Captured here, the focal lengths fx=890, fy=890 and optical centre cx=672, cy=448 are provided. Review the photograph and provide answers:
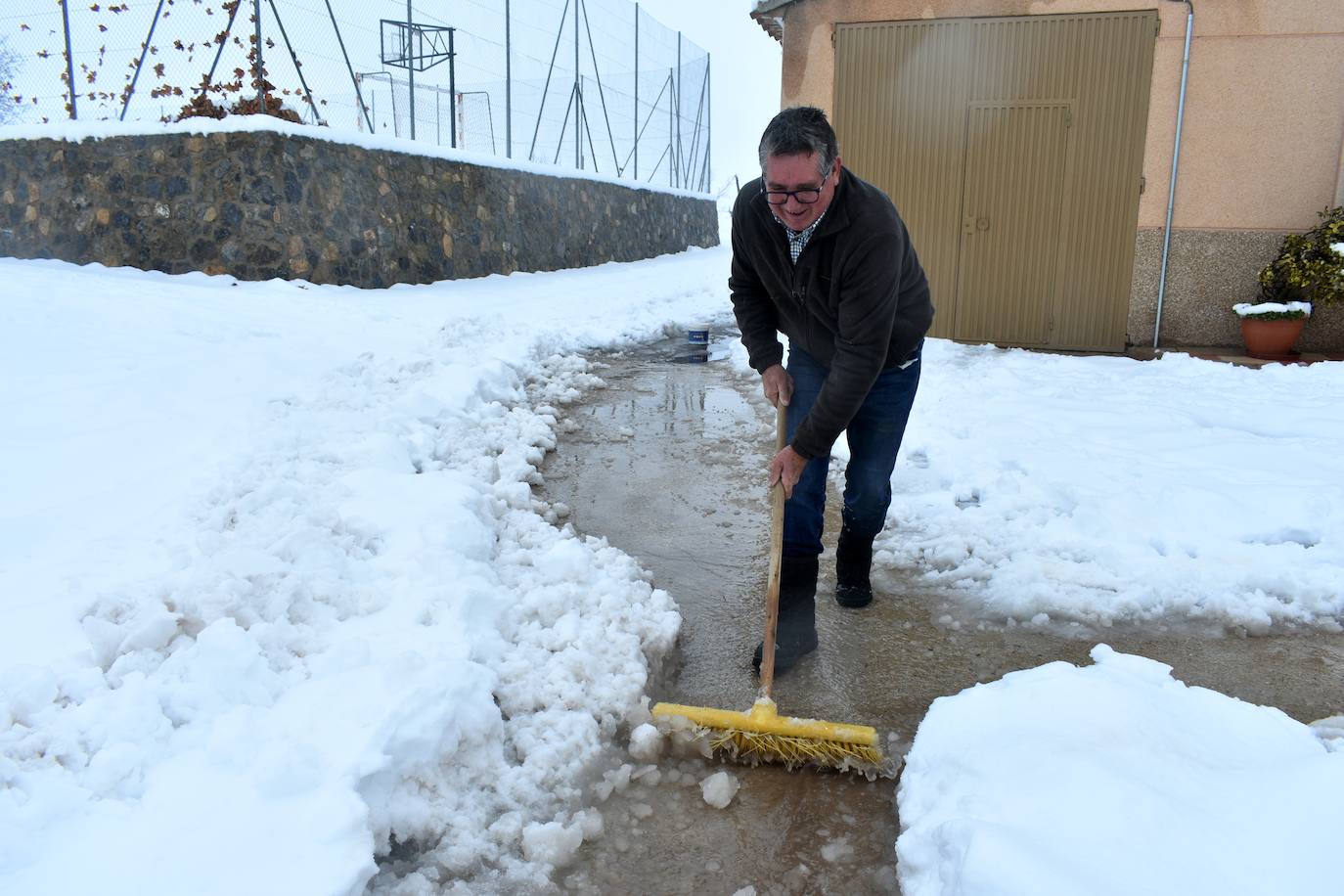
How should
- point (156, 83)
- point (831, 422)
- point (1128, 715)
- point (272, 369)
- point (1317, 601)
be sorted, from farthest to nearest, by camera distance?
point (156, 83) < point (272, 369) < point (1317, 601) < point (831, 422) < point (1128, 715)

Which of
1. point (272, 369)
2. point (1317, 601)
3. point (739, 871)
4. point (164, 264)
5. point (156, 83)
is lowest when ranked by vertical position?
point (739, 871)

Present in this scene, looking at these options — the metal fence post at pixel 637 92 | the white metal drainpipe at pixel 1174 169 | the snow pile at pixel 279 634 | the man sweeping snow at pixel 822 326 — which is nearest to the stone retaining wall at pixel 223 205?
the snow pile at pixel 279 634

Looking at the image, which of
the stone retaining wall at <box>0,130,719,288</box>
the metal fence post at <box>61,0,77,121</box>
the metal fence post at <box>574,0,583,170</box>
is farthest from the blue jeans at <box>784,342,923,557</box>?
the metal fence post at <box>574,0,583,170</box>

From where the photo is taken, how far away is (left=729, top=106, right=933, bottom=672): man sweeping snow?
89.0 inches

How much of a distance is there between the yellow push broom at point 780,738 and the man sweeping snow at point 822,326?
1.51ft

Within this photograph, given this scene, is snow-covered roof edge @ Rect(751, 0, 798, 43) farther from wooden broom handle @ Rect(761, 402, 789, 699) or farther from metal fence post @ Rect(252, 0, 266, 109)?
wooden broom handle @ Rect(761, 402, 789, 699)

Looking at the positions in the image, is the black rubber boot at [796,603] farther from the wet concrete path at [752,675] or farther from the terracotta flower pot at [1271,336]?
the terracotta flower pot at [1271,336]

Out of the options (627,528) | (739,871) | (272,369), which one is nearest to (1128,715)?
(739,871)

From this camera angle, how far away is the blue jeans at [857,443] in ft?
9.00

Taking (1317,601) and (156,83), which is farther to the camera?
(156,83)

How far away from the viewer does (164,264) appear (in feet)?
26.5

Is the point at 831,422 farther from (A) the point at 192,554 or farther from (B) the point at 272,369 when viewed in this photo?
(B) the point at 272,369

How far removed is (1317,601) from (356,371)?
4494mm

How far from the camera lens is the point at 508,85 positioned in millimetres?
12406
